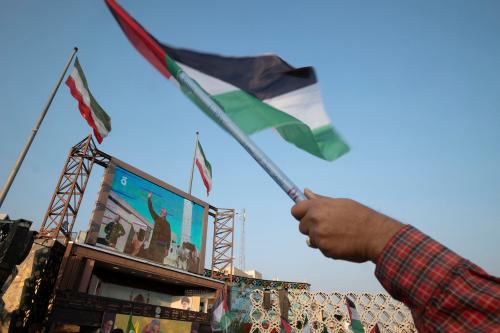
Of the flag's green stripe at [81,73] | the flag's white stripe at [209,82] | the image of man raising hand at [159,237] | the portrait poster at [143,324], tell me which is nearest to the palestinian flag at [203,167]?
the image of man raising hand at [159,237]

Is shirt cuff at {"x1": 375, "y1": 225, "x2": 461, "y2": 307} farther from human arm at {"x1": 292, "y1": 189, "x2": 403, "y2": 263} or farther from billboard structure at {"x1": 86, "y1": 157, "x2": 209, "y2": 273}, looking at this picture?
billboard structure at {"x1": 86, "y1": 157, "x2": 209, "y2": 273}

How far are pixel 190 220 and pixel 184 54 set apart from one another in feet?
70.8

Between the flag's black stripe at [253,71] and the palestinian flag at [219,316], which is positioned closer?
the flag's black stripe at [253,71]

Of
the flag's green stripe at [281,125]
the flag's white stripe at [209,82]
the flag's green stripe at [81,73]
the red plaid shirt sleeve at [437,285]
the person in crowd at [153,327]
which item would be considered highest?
the flag's green stripe at [81,73]

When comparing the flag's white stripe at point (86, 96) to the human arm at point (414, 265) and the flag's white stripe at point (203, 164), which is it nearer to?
the flag's white stripe at point (203, 164)

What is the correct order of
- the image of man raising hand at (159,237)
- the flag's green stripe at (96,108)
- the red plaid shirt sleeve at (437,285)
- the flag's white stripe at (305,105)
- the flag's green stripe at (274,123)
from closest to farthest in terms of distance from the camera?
the red plaid shirt sleeve at (437,285), the flag's green stripe at (274,123), the flag's white stripe at (305,105), the flag's green stripe at (96,108), the image of man raising hand at (159,237)

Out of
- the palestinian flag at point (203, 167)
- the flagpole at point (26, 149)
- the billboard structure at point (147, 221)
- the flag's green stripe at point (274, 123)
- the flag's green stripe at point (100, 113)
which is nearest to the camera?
the flag's green stripe at point (274, 123)

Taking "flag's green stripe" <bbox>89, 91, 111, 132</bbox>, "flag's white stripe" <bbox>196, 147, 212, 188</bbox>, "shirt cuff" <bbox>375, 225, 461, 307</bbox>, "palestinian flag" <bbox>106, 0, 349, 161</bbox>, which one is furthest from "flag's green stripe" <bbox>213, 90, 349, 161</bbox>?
"flag's white stripe" <bbox>196, 147, 212, 188</bbox>

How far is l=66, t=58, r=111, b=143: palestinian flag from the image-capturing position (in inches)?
496

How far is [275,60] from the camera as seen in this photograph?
3850mm

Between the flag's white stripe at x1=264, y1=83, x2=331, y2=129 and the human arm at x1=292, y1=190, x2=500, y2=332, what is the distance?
1.95 metres

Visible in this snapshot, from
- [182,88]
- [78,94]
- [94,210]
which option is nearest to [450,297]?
[182,88]

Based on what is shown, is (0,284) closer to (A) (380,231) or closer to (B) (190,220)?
(A) (380,231)

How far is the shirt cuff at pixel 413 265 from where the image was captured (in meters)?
1.20
